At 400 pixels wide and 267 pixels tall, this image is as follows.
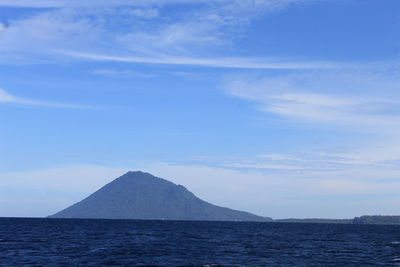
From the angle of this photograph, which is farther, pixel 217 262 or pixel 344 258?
pixel 344 258

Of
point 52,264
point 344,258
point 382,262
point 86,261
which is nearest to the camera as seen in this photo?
point 52,264

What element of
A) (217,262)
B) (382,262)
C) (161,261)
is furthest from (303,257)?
(161,261)

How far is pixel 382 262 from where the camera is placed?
72500mm

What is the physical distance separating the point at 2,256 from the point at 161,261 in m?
22.3

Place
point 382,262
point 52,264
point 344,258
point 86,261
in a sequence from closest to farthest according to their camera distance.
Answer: point 52,264
point 86,261
point 382,262
point 344,258

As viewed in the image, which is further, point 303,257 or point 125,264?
point 303,257

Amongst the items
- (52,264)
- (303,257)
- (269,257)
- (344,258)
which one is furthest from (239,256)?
(52,264)

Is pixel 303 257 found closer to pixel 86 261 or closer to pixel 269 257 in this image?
pixel 269 257

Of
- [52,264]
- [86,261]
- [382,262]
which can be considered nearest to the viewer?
[52,264]

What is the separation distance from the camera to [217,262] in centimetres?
6662

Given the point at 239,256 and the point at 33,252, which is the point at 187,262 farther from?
the point at 33,252

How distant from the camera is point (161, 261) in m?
66.9

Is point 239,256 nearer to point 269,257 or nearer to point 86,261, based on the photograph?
point 269,257

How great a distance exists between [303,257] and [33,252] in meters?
42.4
